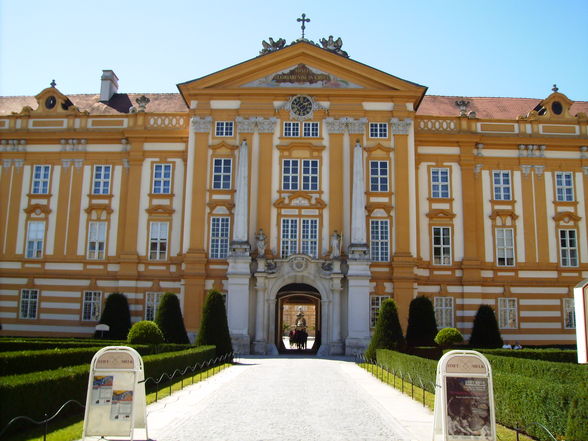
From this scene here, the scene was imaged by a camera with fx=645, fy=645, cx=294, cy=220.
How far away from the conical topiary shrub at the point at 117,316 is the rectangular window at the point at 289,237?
9.46m

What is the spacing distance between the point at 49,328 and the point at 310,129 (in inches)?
766

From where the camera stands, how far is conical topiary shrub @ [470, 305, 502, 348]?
3412 cm

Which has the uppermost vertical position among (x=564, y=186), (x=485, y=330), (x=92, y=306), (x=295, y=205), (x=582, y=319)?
(x=564, y=186)

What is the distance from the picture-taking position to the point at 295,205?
1464 inches

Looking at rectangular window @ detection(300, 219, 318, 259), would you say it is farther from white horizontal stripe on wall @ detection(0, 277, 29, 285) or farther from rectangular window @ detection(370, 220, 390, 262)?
white horizontal stripe on wall @ detection(0, 277, 29, 285)

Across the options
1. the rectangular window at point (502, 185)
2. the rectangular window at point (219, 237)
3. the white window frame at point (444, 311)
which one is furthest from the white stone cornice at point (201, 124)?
the rectangular window at point (502, 185)

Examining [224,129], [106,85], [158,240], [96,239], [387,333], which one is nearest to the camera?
[387,333]

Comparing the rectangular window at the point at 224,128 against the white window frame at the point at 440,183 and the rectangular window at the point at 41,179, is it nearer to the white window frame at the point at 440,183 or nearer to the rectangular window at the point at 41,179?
the rectangular window at the point at 41,179

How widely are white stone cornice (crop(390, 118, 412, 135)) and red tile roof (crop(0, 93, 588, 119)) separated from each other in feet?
20.7

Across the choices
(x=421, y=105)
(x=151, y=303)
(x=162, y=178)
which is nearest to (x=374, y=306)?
(x=151, y=303)

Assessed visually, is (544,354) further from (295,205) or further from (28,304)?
(28,304)

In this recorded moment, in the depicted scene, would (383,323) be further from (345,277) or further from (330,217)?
(330,217)

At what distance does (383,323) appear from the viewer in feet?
94.2

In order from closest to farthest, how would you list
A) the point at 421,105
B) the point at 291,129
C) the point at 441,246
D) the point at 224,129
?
the point at 291,129 < the point at 224,129 < the point at 441,246 < the point at 421,105
